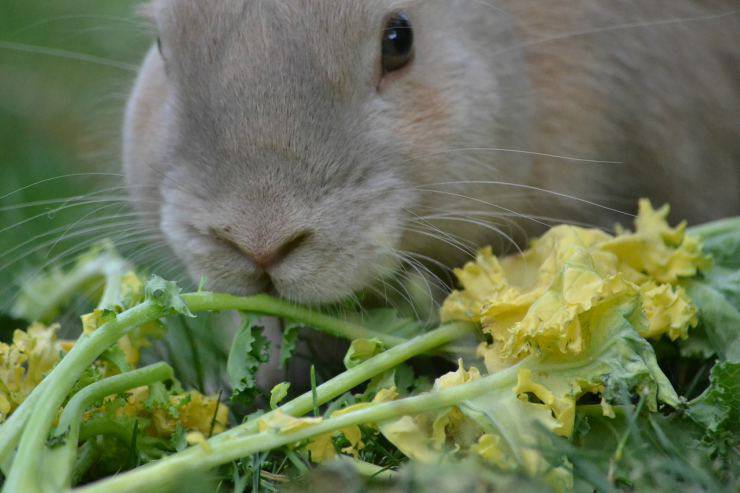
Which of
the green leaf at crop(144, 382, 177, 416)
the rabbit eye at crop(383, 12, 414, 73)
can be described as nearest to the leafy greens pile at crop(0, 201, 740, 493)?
the green leaf at crop(144, 382, 177, 416)

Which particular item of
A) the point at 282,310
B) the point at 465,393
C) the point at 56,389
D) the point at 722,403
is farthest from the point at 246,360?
the point at 722,403

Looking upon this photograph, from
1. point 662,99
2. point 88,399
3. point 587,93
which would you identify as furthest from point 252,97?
point 662,99

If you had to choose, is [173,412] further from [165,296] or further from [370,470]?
[370,470]

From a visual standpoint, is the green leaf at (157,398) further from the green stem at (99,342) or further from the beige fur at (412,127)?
the beige fur at (412,127)

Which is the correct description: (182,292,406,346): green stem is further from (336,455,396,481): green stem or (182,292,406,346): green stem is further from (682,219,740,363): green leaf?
(682,219,740,363): green leaf

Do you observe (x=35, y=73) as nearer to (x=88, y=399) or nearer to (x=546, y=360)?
(x=88, y=399)

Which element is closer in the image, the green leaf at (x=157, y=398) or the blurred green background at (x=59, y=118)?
the green leaf at (x=157, y=398)

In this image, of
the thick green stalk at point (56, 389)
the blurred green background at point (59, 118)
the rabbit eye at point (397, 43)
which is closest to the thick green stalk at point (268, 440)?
the thick green stalk at point (56, 389)
